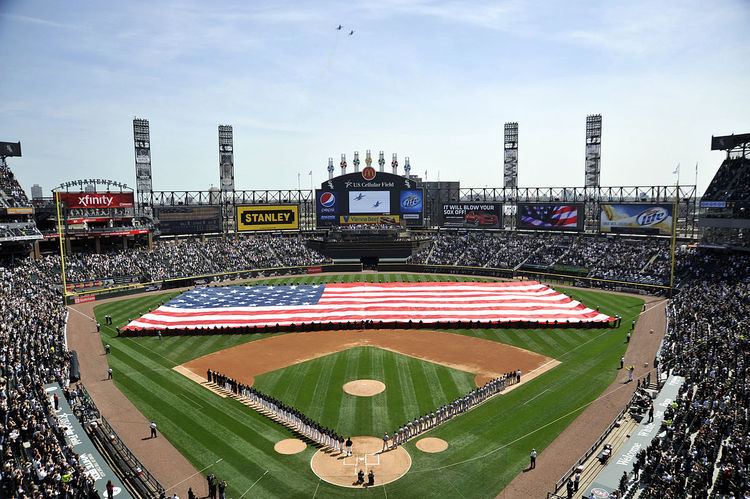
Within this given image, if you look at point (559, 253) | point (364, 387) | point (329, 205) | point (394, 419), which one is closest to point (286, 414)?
point (394, 419)

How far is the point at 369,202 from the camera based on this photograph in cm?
8394

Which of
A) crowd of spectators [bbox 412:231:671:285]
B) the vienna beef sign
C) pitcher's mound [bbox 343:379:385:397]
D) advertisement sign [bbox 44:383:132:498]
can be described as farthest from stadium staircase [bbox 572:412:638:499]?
the vienna beef sign

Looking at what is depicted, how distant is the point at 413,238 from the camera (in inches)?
3310

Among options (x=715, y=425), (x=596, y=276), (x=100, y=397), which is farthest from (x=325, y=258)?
(x=715, y=425)

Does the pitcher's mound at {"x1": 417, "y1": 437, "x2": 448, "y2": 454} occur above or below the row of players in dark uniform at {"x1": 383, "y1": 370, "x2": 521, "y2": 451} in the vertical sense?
below

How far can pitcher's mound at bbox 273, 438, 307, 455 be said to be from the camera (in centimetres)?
2342

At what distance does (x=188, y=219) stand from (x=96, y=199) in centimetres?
1525

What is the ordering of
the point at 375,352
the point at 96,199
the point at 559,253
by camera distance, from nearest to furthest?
the point at 375,352
the point at 96,199
the point at 559,253

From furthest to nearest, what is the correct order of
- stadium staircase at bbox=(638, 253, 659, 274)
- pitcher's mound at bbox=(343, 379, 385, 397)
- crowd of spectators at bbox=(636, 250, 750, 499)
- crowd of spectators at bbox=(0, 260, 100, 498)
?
stadium staircase at bbox=(638, 253, 659, 274) → pitcher's mound at bbox=(343, 379, 385, 397) → crowd of spectators at bbox=(0, 260, 100, 498) → crowd of spectators at bbox=(636, 250, 750, 499)

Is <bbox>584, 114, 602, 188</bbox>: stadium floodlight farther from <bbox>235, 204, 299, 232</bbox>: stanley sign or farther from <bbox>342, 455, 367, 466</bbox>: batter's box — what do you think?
<bbox>342, 455, 367, 466</bbox>: batter's box

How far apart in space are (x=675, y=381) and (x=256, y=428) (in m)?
24.3

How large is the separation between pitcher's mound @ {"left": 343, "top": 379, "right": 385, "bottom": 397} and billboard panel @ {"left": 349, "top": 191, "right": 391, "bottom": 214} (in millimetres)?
54035

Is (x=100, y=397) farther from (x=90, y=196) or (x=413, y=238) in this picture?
(x=413, y=238)

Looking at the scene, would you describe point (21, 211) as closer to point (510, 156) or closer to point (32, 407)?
point (32, 407)
